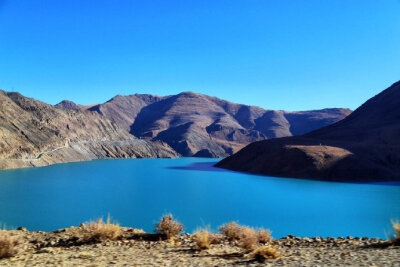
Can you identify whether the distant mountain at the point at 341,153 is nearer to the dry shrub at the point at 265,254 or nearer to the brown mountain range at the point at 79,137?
the brown mountain range at the point at 79,137

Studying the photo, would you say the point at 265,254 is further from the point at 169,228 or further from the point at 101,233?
the point at 101,233

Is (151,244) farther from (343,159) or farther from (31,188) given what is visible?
(343,159)

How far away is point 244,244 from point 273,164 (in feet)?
216

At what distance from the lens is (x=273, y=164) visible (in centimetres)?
7331

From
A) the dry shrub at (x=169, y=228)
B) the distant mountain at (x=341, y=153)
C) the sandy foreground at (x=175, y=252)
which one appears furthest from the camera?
the distant mountain at (x=341, y=153)

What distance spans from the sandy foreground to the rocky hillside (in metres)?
68.8

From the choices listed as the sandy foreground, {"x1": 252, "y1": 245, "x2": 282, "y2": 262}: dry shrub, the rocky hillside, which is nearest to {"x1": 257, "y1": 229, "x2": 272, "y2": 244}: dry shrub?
the sandy foreground

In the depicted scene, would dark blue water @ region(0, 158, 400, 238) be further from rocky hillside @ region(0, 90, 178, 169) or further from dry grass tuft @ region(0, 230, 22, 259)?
rocky hillside @ region(0, 90, 178, 169)

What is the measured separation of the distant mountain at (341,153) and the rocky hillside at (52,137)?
42823mm

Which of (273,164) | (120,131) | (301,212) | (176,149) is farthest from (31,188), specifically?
(176,149)

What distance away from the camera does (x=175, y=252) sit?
8.84 meters

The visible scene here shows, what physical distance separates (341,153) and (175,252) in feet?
215

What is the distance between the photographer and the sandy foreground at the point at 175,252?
749 cm

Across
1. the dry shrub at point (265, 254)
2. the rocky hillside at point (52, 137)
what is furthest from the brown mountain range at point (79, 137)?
the dry shrub at point (265, 254)
